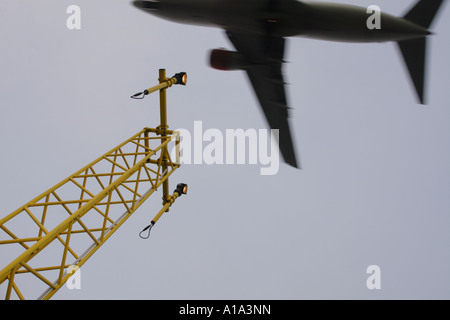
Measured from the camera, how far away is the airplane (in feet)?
25.7

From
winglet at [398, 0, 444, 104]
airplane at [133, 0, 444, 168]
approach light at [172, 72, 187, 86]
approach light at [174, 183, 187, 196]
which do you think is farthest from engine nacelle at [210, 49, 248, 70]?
approach light at [174, 183, 187, 196]

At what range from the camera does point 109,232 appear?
12.1m

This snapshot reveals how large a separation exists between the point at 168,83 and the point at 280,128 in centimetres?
718

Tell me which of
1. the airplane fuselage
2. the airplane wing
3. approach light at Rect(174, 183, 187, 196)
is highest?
the airplane fuselage

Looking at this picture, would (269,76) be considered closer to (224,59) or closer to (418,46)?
(224,59)

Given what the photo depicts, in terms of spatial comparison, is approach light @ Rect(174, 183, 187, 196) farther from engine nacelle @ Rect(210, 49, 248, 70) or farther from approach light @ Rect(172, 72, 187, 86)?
engine nacelle @ Rect(210, 49, 248, 70)

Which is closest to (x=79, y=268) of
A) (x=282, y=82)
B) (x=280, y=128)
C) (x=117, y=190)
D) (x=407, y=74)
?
(x=117, y=190)

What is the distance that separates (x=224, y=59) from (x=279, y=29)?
1505mm

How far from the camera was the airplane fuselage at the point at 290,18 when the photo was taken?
7.79m

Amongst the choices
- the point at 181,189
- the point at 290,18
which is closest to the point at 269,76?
the point at 290,18

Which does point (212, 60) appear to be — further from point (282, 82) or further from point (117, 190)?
point (117, 190)

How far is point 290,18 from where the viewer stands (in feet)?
27.8

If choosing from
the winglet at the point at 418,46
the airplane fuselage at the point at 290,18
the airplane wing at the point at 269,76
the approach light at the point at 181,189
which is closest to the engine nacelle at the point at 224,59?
the airplane wing at the point at 269,76

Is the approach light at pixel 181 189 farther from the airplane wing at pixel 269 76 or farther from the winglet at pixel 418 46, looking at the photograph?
the winglet at pixel 418 46
